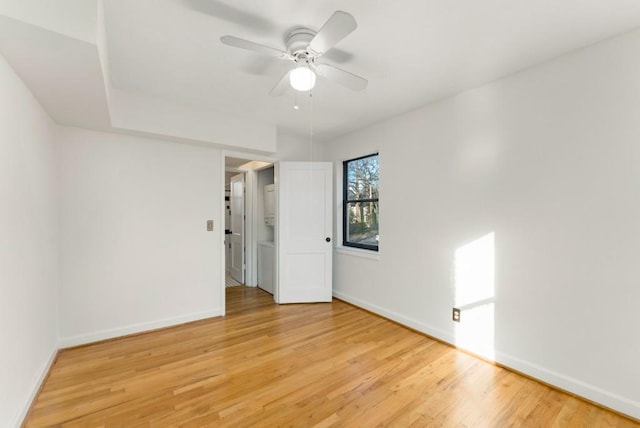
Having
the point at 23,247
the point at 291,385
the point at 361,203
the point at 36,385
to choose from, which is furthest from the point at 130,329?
the point at 361,203

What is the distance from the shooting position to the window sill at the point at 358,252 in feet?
11.9

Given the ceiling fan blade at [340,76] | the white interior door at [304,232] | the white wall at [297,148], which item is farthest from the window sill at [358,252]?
the ceiling fan blade at [340,76]

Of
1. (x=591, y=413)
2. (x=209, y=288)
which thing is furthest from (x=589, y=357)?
(x=209, y=288)

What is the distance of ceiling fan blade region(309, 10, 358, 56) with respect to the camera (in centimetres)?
132

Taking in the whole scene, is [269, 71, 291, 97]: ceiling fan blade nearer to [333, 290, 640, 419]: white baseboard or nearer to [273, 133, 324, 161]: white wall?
[273, 133, 324, 161]: white wall

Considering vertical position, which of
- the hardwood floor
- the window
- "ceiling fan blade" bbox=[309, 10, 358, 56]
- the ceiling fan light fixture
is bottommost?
the hardwood floor

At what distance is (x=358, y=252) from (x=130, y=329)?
2.84 m

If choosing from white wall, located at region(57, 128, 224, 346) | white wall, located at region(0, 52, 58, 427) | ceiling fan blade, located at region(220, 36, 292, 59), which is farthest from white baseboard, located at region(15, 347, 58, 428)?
ceiling fan blade, located at region(220, 36, 292, 59)

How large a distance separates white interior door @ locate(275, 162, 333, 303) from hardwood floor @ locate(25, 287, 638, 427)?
3.34 feet

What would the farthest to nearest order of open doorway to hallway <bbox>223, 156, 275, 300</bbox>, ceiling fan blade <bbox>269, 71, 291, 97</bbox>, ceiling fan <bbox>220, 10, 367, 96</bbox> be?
open doorway to hallway <bbox>223, 156, 275, 300</bbox>
ceiling fan blade <bbox>269, 71, 291, 97</bbox>
ceiling fan <bbox>220, 10, 367, 96</bbox>

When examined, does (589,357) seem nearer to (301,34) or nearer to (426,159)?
(426,159)

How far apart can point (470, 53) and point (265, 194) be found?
142 inches

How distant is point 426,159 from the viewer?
3.00 metres

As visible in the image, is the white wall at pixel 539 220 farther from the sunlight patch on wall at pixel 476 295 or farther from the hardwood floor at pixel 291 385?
the hardwood floor at pixel 291 385
